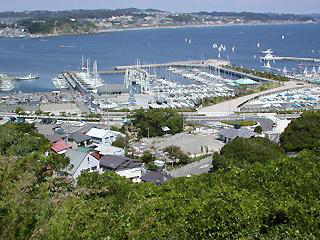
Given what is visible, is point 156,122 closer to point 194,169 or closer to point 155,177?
point 194,169

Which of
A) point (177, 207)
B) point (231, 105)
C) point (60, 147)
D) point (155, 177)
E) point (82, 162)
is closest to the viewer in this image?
point (177, 207)

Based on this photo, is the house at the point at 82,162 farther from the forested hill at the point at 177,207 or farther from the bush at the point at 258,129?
the bush at the point at 258,129

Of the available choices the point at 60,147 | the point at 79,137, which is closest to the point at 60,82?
the point at 79,137

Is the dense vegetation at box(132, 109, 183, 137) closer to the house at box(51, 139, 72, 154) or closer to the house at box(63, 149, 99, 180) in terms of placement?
the house at box(51, 139, 72, 154)

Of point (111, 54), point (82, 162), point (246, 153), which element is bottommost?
point (111, 54)

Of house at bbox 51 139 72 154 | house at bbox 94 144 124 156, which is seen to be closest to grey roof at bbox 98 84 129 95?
house at bbox 51 139 72 154

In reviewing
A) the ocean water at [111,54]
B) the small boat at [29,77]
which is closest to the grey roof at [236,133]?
the ocean water at [111,54]

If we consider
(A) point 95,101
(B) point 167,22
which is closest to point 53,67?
(A) point 95,101
